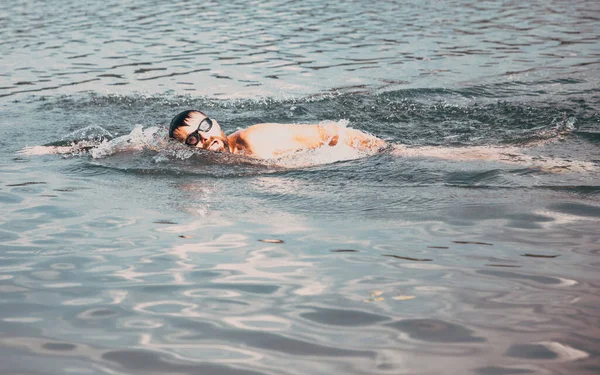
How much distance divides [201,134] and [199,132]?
3 cm

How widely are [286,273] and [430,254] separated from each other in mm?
912

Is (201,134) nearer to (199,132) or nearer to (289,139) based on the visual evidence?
(199,132)

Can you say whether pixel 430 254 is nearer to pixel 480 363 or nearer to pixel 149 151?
pixel 480 363

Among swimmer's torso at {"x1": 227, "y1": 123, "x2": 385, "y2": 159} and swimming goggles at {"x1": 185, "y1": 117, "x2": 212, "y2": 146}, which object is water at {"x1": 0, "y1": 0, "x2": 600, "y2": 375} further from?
swimming goggles at {"x1": 185, "y1": 117, "x2": 212, "y2": 146}

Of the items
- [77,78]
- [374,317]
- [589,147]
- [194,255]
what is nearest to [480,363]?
[374,317]

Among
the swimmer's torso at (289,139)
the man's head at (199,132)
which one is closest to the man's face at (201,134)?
the man's head at (199,132)

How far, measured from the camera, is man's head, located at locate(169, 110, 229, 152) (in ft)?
23.7

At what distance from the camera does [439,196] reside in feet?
19.6

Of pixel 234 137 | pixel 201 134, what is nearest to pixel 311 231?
pixel 234 137

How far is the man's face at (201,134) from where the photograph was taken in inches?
284

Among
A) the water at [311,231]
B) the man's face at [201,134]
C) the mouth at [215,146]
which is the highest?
the man's face at [201,134]

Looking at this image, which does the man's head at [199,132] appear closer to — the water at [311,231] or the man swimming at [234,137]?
the man swimming at [234,137]

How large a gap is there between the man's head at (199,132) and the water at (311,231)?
0.18 meters

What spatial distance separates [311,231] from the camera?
17.0ft
